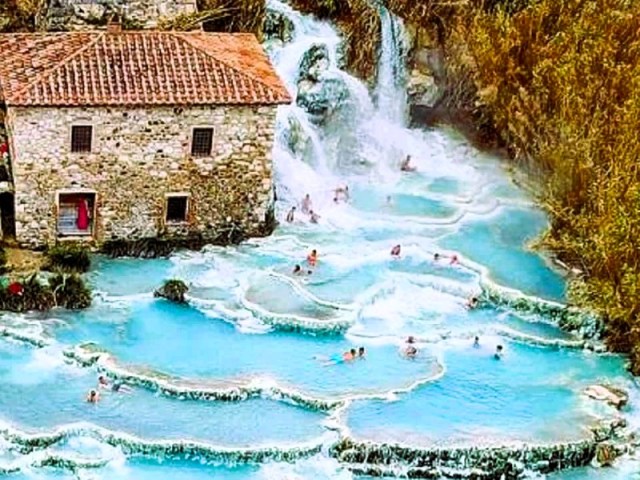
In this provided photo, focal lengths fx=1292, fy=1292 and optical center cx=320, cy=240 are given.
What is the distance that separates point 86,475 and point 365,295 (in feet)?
34.7

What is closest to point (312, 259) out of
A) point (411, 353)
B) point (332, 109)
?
point (411, 353)

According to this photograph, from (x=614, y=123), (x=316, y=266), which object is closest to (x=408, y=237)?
(x=316, y=266)

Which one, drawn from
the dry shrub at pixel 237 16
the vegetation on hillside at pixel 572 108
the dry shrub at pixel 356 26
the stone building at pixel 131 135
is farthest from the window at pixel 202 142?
the vegetation on hillside at pixel 572 108

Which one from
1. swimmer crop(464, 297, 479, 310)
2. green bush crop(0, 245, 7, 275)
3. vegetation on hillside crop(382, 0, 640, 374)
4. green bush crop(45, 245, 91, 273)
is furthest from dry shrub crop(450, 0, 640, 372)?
green bush crop(0, 245, 7, 275)

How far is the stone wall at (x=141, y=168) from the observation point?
36.2m

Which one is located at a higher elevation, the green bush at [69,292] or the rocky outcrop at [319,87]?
the rocky outcrop at [319,87]

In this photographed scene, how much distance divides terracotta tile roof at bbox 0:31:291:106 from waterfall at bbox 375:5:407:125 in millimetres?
8024

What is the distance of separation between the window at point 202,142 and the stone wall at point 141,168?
0.16m

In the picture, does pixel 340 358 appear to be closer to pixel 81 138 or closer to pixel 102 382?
pixel 102 382

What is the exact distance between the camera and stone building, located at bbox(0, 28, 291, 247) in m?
36.1

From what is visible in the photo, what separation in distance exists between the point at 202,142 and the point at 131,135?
2098 mm

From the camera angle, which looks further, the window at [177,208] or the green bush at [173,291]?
the window at [177,208]

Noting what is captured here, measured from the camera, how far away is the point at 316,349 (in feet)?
112

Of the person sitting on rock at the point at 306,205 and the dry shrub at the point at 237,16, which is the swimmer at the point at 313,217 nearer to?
the person sitting on rock at the point at 306,205
